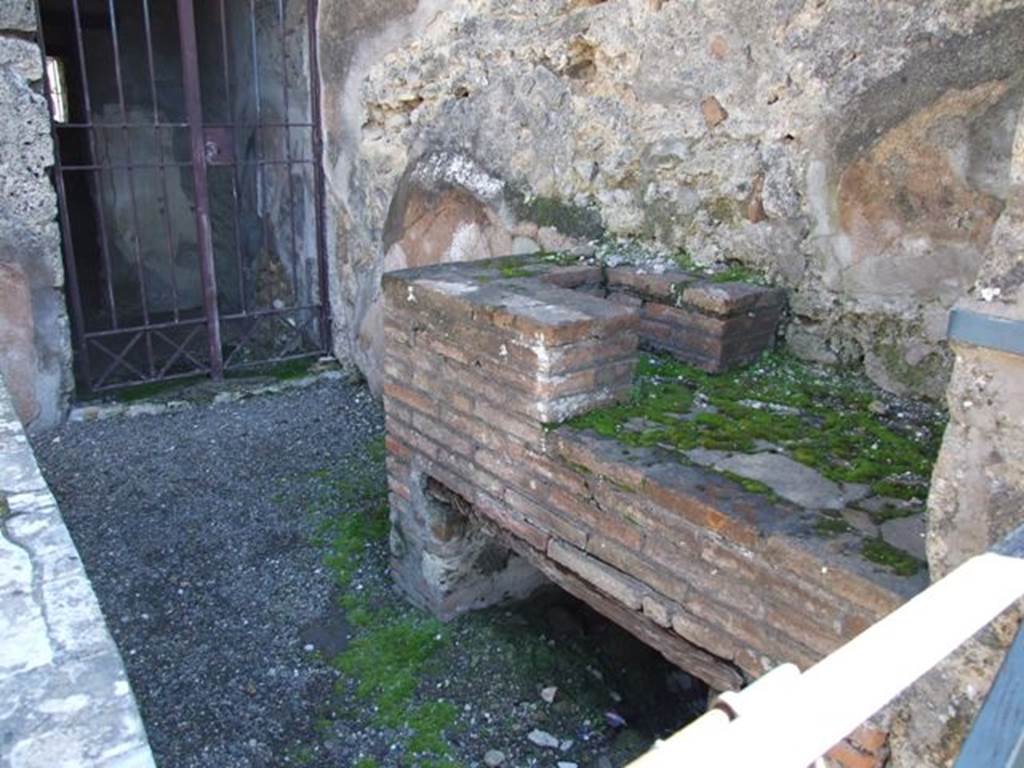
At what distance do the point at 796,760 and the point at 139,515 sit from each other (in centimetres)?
381

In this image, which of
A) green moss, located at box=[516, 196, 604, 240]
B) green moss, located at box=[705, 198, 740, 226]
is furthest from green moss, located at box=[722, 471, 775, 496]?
green moss, located at box=[516, 196, 604, 240]

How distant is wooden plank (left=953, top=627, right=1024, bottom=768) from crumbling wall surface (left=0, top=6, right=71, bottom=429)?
4.54 metres

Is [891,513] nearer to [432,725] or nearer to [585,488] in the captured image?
[585,488]

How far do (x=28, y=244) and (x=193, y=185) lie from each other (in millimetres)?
2194

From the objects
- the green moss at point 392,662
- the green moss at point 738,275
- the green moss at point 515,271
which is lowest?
the green moss at point 392,662

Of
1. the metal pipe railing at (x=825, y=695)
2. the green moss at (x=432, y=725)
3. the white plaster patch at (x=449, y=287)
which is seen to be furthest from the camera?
the white plaster patch at (x=449, y=287)

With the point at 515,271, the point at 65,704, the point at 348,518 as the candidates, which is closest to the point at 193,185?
the point at 348,518

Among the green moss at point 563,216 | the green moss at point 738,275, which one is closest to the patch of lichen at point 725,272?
the green moss at point 738,275

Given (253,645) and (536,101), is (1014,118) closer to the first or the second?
(536,101)

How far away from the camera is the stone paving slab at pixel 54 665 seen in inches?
44.9

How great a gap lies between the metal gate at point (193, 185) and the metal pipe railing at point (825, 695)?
4.76 metres

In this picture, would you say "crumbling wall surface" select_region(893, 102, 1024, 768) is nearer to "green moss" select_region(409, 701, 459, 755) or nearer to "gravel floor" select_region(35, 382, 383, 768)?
"green moss" select_region(409, 701, 459, 755)

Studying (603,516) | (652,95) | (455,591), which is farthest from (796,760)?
(652,95)

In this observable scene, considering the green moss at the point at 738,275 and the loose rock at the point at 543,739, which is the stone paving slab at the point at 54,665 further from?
the green moss at the point at 738,275
